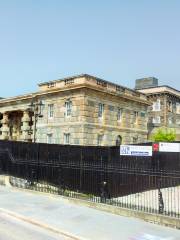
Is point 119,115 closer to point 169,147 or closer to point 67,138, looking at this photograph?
point 67,138

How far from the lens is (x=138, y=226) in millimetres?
10250

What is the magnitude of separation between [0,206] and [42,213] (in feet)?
6.83

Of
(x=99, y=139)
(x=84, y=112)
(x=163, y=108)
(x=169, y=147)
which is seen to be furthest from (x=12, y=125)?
(x=169, y=147)

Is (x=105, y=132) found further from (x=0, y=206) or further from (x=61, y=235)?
(x=61, y=235)

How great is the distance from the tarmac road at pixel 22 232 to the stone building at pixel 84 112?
64.7ft

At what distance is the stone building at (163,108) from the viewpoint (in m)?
54.7

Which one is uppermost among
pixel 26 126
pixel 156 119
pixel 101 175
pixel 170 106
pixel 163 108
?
pixel 170 106

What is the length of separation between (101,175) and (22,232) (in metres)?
4.53

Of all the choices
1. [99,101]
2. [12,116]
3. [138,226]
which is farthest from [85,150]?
[12,116]

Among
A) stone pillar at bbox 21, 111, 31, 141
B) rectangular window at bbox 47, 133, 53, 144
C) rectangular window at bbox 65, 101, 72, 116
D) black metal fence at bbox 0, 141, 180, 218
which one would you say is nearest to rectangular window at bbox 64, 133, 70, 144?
rectangular window at bbox 65, 101, 72, 116

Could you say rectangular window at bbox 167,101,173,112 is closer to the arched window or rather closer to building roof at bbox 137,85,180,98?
building roof at bbox 137,85,180,98

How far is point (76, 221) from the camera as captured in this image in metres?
10.7

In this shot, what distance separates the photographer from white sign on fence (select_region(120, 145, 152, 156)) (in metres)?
13.2

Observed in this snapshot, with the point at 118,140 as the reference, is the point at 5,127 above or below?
above
